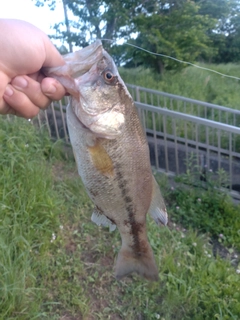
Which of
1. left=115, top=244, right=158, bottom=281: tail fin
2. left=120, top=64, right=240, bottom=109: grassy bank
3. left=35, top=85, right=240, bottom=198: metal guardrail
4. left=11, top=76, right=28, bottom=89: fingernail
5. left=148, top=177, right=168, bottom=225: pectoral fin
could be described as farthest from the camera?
left=120, top=64, right=240, bottom=109: grassy bank

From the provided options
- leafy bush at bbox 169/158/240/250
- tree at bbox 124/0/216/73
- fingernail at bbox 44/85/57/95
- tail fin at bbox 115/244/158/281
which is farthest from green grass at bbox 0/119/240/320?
tree at bbox 124/0/216/73

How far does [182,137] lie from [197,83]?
1.61 metres

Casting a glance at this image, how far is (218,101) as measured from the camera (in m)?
6.21

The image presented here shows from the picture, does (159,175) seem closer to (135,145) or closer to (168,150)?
(168,150)

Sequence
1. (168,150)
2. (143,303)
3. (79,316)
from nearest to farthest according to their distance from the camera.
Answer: (79,316) < (143,303) < (168,150)

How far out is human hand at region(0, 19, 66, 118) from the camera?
5.08ft

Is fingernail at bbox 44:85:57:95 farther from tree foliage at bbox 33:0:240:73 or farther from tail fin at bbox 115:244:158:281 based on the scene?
tree foliage at bbox 33:0:240:73

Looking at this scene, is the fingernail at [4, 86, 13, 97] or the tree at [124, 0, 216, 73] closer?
the fingernail at [4, 86, 13, 97]

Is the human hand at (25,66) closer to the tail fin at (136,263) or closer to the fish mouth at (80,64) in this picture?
the fish mouth at (80,64)

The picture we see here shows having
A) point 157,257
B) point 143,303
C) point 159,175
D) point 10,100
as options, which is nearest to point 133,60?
point 159,175

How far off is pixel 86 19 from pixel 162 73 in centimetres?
177

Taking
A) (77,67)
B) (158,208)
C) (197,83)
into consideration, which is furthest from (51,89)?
(197,83)

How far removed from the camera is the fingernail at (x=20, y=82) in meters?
1.62

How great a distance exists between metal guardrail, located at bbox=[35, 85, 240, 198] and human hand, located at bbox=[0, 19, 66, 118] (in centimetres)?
329
